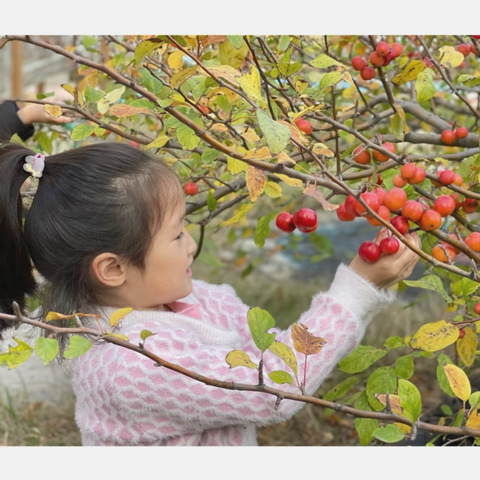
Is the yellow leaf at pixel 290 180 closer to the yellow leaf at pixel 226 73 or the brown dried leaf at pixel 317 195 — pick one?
the brown dried leaf at pixel 317 195

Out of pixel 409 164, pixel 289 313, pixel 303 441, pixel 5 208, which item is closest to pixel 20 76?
pixel 289 313

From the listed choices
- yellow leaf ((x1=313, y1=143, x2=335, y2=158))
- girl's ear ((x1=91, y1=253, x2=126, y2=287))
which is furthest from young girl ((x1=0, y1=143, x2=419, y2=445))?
yellow leaf ((x1=313, y1=143, x2=335, y2=158))

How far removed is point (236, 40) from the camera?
1063mm

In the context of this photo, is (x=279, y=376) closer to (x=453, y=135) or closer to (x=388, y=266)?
(x=388, y=266)

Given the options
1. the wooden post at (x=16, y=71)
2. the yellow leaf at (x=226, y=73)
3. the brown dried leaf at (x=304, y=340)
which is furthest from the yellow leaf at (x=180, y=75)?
the wooden post at (x=16, y=71)

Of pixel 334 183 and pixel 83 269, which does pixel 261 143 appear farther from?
pixel 83 269

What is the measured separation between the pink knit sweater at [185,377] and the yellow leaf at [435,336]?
15cm

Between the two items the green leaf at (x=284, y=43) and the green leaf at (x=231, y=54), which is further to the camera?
the green leaf at (x=284, y=43)

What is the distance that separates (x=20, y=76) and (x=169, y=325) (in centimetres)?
575

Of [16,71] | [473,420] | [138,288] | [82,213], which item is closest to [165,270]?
[138,288]

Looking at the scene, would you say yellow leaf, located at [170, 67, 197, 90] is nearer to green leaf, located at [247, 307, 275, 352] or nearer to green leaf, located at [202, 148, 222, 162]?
green leaf, located at [202, 148, 222, 162]

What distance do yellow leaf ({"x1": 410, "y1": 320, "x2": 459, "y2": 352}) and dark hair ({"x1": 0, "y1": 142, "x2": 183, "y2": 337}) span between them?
0.52 m

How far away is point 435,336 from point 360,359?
0.75ft

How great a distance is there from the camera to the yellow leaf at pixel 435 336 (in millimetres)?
1070
